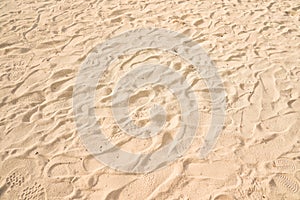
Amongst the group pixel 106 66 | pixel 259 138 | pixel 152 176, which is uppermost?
pixel 106 66

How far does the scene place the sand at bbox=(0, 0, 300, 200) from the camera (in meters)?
2.81

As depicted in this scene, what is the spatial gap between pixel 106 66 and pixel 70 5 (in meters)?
2.02

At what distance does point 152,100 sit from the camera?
364cm

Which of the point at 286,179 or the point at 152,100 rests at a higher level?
the point at 152,100

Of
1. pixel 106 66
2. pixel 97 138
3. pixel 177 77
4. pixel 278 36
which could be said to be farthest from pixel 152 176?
pixel 278 36

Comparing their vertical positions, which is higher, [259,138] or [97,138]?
[97,138]

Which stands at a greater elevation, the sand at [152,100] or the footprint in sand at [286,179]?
the sand at [152,100]

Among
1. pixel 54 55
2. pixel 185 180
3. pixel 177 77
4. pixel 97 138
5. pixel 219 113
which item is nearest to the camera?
pixel 185 180

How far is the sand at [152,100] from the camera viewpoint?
2.81 meters

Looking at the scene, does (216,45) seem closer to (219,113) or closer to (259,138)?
(219,113)

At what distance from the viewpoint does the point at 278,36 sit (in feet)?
15.7

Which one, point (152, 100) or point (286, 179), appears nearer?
point (286, 179)

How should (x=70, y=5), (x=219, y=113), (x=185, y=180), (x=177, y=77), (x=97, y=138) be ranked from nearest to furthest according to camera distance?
(x=185, y=180) → (x=97, y=138) → (x=219, y=113) → (x=177, y=77) → (x=70, y=5)

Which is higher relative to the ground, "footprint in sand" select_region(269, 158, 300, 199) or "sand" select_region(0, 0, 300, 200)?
"sand" select_region(0, 0, 300, 200)
